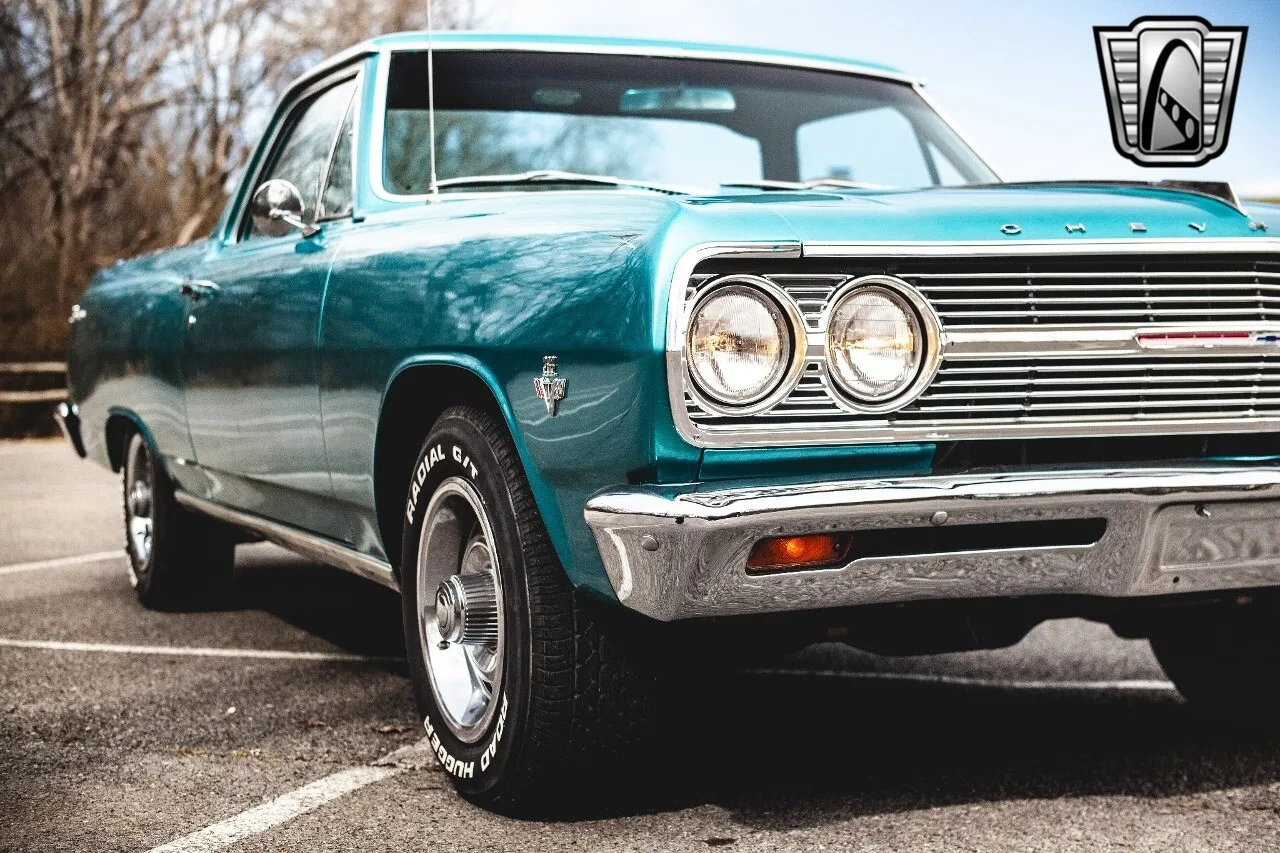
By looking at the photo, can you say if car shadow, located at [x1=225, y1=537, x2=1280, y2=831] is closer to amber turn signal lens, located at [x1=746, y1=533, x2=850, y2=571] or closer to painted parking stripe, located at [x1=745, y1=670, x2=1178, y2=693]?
painted parking stripe, located at [x1=745, y1=670, x2=1178, y2=693]

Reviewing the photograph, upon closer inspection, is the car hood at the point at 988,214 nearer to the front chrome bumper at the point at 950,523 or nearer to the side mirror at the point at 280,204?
the front chrome bumper at the point at 950,523

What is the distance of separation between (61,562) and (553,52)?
3.82 m

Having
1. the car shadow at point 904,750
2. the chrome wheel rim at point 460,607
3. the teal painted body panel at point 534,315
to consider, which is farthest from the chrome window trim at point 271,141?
the chrome wheel rim at point 460,607

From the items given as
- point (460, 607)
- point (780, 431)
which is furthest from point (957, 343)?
point (460, 607)

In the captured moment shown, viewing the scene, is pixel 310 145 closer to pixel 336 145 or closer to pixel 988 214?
pixel 336 145

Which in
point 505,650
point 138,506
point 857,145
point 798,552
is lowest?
point 138,506

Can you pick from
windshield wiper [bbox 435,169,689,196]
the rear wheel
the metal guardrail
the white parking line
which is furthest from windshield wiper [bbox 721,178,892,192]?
the metal guardrail

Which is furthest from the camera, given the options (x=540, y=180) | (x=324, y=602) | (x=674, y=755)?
(x=324, y=602)

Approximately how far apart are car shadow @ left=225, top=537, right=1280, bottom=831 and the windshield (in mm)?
1477

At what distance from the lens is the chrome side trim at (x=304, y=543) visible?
12.8ft

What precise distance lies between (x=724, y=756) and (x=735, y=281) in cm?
137

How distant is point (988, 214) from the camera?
9.77 ft

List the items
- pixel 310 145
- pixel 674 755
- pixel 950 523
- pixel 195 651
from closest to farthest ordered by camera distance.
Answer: pixel 950 523 < pixel 674 755 < pixel 310 145 < pixel 195 651

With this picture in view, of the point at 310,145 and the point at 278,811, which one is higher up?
the point at 310,145
